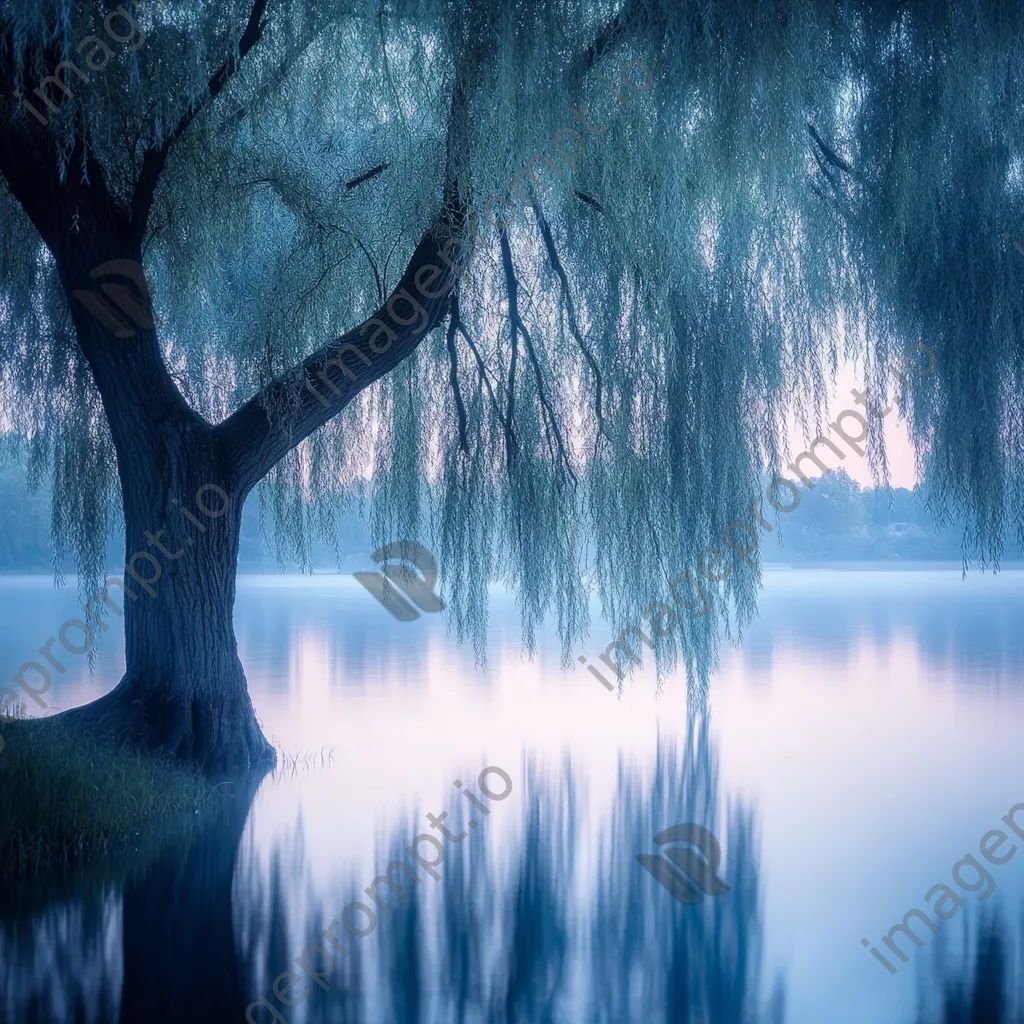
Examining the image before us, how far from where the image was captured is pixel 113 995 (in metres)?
2.67

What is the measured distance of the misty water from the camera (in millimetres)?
2738

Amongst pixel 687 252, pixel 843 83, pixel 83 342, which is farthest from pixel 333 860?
pixel 843 83

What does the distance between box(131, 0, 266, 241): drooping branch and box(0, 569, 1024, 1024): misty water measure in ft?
7.56

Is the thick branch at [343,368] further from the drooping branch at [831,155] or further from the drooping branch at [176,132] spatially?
the drooping branch at [831,155]

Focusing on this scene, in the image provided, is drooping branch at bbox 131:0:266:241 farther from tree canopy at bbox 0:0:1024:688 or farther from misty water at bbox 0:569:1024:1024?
misty water at bbox 0:569:1024:1024

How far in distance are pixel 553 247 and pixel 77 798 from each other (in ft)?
8.41

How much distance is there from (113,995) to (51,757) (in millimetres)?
1278

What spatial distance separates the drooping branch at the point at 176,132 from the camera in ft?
13.1

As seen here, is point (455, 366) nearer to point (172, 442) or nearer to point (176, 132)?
point (172, 442)

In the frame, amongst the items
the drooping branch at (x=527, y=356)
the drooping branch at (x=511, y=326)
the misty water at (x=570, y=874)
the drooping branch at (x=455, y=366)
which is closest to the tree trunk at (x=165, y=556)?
the misty water at (x=570, y=874)

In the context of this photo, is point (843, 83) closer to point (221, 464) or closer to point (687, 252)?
point (687, 252)

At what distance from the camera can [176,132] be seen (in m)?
4.20

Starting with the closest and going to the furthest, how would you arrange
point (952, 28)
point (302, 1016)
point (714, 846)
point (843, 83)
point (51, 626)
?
point (302, 1016), point (952, 28), point (843, 83), point (714, 846), point (51, 626)

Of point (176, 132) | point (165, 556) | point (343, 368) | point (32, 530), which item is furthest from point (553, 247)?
point (32, 530)
